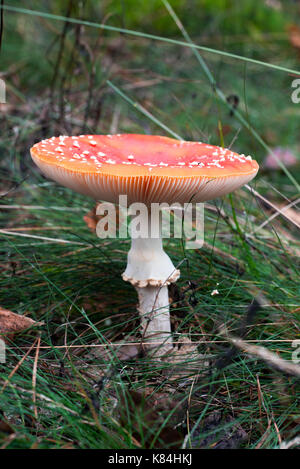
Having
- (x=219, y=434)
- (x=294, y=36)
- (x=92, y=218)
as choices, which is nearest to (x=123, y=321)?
(x=92, y=218)

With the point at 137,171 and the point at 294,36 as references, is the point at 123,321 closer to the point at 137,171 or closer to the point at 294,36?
the point at 137,171

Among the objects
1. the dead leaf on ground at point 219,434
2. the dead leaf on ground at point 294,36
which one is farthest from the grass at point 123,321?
the dead leaf on ground at point 294,36

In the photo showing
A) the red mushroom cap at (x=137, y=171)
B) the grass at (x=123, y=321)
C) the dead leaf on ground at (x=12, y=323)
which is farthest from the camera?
the dead leaf on ground at (x=12, y=323)

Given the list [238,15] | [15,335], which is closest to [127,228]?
[15,335]

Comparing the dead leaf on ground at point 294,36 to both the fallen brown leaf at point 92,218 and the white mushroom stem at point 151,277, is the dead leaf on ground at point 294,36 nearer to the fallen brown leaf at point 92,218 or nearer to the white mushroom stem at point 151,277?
the fallen brown leaf at point 92,218

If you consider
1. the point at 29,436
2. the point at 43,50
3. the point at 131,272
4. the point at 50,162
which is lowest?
the point at 29,436

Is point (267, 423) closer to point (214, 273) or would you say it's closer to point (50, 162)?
point (214, 273)

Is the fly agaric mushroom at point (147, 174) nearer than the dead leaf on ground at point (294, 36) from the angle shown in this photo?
Yes
